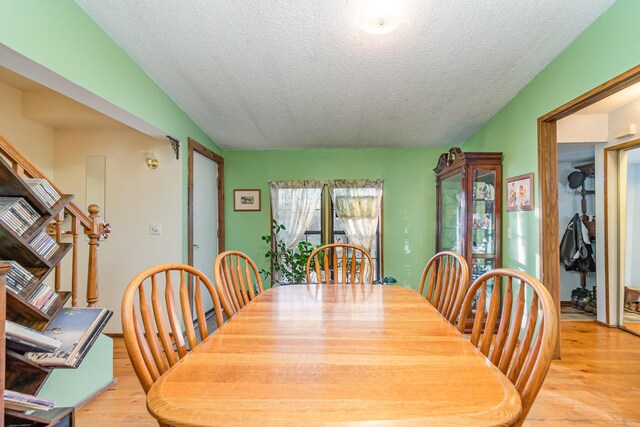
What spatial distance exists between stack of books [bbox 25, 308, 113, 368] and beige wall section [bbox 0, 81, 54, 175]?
2.08 m

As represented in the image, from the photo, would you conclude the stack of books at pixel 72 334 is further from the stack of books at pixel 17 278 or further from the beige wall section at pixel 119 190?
the beige wall section at pixel 119 190

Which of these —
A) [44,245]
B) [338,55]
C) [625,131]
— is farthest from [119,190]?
[625,131]

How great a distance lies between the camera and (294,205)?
180 inches

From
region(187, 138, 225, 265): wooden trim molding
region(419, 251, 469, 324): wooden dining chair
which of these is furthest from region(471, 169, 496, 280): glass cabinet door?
region(187, 138, 225, 265): wooden trim molding

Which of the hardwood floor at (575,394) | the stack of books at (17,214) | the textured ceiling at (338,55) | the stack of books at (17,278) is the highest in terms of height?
the textured ceiling at (338,55)

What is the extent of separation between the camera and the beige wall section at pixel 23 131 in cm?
301

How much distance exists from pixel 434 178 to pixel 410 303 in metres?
3.25

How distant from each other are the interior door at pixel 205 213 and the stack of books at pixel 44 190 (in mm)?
1727

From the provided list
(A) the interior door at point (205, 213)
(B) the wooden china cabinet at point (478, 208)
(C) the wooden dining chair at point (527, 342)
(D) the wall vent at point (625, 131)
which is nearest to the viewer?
(C) the wooden dining chair at point (527, 342)

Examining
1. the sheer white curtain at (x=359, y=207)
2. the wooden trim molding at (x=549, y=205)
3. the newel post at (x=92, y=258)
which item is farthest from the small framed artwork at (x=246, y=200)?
the wooden trim molding at (x=549, y=205)

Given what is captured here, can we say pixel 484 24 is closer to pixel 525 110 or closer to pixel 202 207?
pixel 525 110

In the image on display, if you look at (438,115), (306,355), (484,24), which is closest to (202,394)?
(306,355)

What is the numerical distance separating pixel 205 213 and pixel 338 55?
2.46 meters

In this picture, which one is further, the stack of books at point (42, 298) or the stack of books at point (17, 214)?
the stack of books at point (42, 298)
